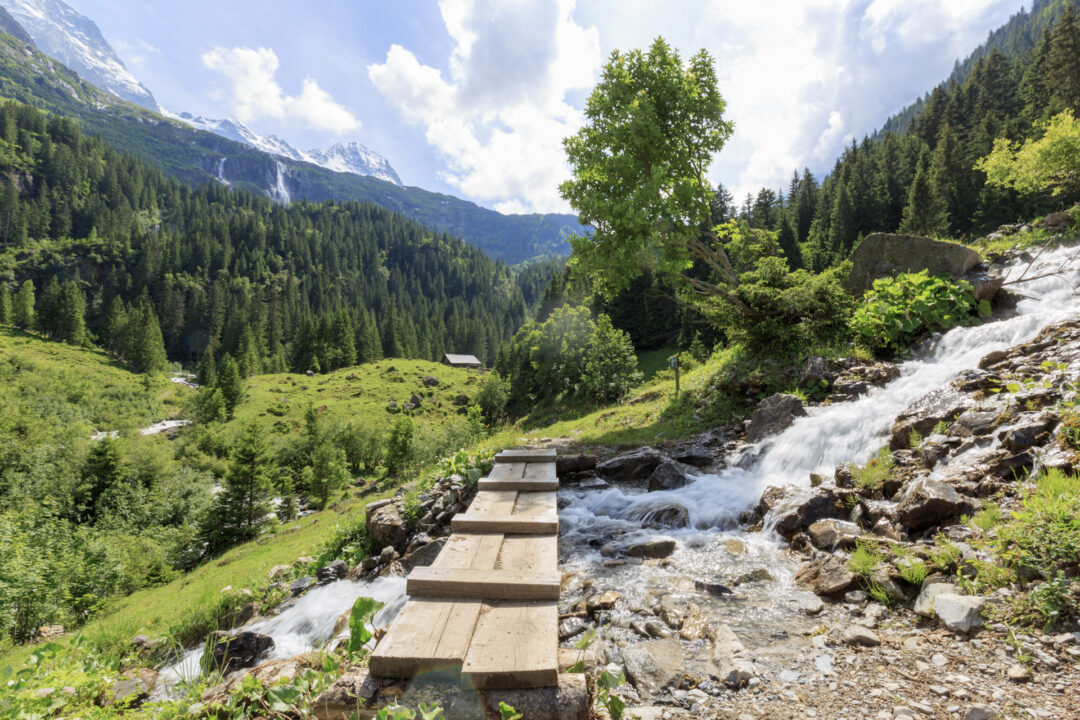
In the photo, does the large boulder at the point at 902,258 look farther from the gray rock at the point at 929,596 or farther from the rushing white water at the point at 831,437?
the gray rock at the point at 929,596

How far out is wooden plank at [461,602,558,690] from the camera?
3000 mm

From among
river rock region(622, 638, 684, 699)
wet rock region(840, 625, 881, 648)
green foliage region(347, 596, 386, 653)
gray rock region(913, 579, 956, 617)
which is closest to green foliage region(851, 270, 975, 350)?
gray rock region(913, 579, 956, 617)

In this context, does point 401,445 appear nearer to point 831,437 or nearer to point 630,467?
point 630,467

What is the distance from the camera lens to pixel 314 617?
791 centimetres

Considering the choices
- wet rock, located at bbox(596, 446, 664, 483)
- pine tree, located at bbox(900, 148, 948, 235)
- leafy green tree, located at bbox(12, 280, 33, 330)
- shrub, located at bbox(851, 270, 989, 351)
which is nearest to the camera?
wet rock, located at bbox(596, 446, 664, 483)

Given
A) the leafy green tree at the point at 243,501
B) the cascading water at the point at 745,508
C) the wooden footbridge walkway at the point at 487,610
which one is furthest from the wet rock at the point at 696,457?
the leafy green tree at the point at 243,501

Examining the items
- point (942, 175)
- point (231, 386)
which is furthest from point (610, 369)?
point (231, 386)

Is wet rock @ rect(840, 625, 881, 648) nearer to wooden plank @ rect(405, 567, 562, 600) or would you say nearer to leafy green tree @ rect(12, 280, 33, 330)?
wooden plank @ rect(405, 567, 562, 600)

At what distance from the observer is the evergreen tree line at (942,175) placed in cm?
5403

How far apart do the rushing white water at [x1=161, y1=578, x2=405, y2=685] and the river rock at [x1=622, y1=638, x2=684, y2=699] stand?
413cm

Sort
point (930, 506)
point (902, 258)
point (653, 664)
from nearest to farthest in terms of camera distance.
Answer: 1. point (653, 664)
2. point (930, 506)
3. point (902, 258)

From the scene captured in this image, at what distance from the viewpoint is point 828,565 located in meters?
5.39

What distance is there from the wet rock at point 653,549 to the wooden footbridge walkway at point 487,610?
1.63 m

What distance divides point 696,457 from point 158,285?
638 feet
